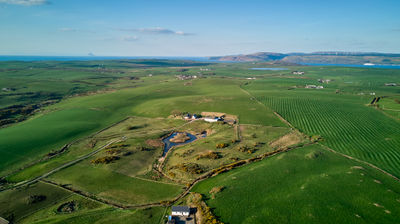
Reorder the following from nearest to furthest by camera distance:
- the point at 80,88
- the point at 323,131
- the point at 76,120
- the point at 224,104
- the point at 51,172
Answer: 1. the point at 51,172
2. the point at 323,131
3. the point at 76,120
4. the point at 224,104
5. the point at 80,88

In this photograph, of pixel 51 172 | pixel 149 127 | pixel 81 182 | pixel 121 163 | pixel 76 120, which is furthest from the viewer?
pixel 76 120

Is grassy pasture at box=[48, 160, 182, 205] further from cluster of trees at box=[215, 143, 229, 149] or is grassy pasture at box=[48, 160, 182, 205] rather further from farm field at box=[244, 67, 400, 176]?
farm field at box=[244, 67, 400, 176]

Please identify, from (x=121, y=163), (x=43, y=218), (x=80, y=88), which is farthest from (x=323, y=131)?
(x=80, y=88)

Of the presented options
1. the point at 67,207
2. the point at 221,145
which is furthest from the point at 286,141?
the point at 67,207

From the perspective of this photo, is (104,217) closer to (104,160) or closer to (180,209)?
(180,209)

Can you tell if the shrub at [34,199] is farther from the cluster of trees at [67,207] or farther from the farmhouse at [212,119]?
the farmhouse at [212,119]

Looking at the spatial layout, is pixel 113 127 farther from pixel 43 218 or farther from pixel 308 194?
pixel 308 194

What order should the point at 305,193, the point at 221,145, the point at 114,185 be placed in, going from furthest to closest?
1. the point at 221,145
2. the point at 114,185
3. the point at 305,193
